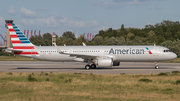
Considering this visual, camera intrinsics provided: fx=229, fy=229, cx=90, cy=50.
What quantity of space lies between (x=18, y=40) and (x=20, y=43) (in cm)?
64

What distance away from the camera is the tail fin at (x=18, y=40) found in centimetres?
3831

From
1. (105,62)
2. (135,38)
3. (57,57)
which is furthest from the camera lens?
(135,38)

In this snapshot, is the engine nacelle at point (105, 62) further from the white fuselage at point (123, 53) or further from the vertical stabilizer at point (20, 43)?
the vertical stabilizer at point (20, 43)

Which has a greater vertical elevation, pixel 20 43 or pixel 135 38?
pixel 135 38

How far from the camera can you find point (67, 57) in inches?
1459

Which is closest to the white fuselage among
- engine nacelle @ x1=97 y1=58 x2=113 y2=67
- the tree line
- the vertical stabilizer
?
the vertical stabilizer

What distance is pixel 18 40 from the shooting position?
38562 mm

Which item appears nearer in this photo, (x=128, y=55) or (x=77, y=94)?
(x=77, y=94)

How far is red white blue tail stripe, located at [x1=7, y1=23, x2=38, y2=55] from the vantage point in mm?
37844

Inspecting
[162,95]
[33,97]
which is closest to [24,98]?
Answer: [33,97]

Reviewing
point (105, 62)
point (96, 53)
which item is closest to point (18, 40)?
point (96, 53)

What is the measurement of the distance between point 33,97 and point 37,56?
25.0 metres

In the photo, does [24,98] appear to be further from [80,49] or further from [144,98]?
[80,49]

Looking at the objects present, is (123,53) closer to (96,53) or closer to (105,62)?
(105,62)
